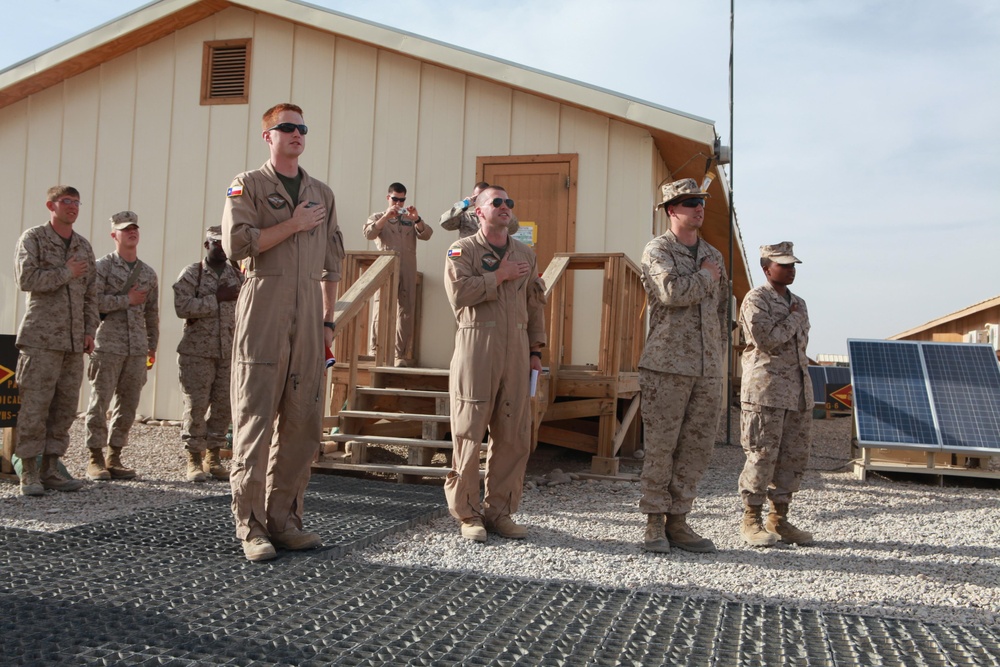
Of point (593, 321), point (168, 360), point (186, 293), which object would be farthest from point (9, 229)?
point (593, 321)

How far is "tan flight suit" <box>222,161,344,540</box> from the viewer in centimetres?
359

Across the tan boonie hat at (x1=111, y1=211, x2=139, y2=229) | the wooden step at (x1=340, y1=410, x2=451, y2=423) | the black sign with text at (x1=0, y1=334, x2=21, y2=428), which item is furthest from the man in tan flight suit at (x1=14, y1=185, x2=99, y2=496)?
the wooden step at (x1=340, y1=410, x2=451, y2=423)

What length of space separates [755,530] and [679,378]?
39.5 inches

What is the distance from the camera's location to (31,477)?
5.28 meters

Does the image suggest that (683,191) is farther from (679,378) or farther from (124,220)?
(124,220)

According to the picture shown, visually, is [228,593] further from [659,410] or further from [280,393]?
[659,410]

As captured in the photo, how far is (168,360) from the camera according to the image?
945 cm

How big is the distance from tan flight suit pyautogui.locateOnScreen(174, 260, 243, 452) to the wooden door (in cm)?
339

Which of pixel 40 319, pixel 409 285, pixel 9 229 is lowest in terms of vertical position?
pixel 40 319

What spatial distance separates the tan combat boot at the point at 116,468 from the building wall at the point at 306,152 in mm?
3243

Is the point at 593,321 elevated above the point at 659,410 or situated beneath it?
elevated above

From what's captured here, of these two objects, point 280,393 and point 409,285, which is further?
point 409,285

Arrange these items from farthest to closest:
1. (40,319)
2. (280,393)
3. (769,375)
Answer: (40,319) → (769,375) → (280,393)

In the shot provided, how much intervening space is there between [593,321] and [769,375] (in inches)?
156
